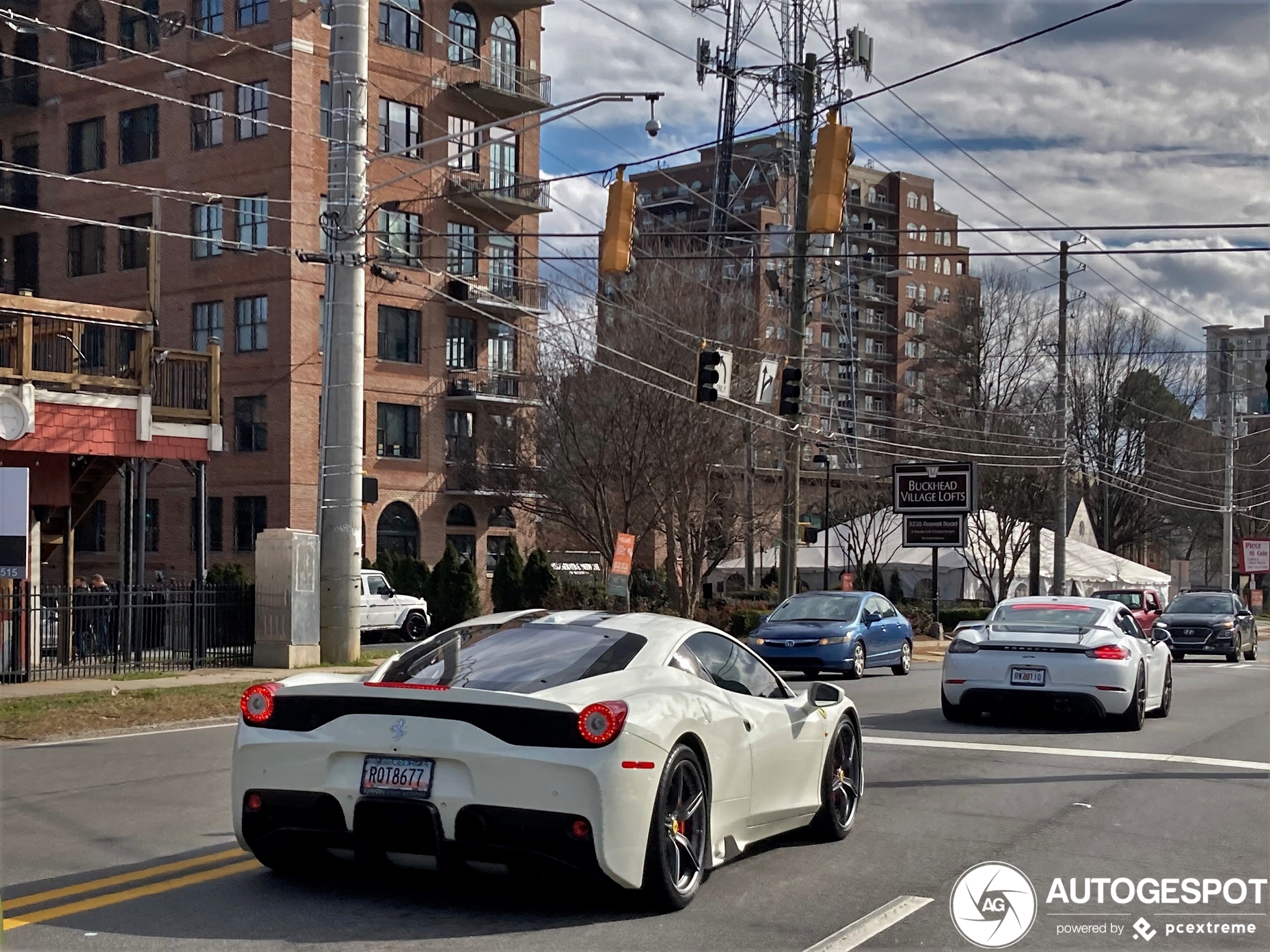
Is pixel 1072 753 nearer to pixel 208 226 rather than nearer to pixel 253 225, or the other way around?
pixel 253 225

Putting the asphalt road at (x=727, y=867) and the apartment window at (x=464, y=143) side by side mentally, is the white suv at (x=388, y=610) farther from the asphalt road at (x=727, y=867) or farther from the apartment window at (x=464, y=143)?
the asphalt road at (x=727, y=867)

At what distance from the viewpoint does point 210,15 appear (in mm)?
48906

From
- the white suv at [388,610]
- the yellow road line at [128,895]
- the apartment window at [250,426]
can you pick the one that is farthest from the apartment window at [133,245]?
the yellow road line at [128,895]

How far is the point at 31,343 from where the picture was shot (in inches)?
917

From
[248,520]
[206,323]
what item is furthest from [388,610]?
[206,323]

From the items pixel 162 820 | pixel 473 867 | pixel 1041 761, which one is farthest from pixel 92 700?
pixel 473 867

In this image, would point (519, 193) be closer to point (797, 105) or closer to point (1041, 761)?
point (797, 105)

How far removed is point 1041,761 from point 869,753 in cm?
147

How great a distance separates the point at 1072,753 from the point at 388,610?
26.1m

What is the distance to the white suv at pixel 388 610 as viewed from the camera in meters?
37.0

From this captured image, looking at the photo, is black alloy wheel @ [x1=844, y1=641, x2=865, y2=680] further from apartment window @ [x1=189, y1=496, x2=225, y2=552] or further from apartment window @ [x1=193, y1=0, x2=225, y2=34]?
apartment window @ [x1=193, y1=0, x2=225, y2=34]

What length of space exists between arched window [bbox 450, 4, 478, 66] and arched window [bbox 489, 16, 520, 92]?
2.32ft

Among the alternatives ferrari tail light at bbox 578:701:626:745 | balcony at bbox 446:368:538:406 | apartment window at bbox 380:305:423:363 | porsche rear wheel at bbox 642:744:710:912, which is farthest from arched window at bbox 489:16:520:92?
ferrari tail light at bbox 578:701:626:745

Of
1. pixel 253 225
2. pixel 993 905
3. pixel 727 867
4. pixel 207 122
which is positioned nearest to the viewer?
pixel 993 905
